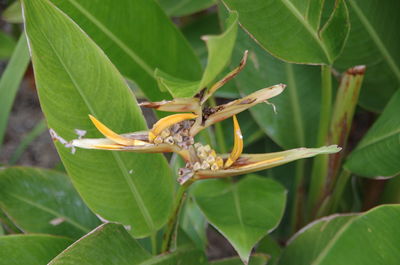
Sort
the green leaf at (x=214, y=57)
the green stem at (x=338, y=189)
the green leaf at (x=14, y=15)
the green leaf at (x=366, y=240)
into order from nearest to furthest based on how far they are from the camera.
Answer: the green leaf at (x=214, y=57)
the green leaf at (x=366, y=240)
the green stem at (x=338, y=189)
the green leaf at (x=14, y=15)

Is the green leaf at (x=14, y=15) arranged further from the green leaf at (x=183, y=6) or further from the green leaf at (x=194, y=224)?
the green leaf at (x=194, y=224)

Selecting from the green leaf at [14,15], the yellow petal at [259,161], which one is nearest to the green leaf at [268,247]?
the yellow petal at [259,161]

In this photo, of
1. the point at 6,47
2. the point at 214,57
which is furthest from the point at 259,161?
the point at 6,47

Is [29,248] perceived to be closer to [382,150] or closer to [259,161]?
[259,161]

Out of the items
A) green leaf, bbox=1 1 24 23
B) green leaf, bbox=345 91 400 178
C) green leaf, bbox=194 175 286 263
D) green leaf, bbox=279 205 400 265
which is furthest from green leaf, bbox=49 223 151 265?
green leaf, bbox=1 1 24 23

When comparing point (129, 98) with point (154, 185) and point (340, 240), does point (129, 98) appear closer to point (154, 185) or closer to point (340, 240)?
point (154, 185)
